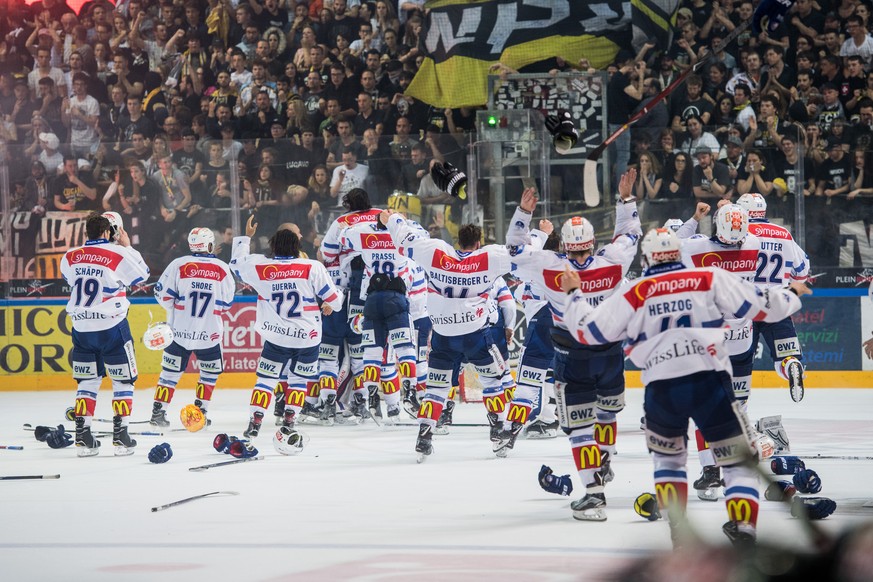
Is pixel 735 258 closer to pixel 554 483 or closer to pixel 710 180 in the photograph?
pixel 554 483

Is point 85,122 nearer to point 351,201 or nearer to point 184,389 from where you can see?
point 184,389

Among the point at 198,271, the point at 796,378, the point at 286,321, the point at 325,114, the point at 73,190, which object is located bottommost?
the point at 796,378

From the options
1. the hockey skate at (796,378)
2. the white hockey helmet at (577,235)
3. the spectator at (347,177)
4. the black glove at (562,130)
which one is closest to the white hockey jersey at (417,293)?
the spectator at (347,177)

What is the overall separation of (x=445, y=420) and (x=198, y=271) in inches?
100

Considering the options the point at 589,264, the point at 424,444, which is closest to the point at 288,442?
the point at 424,444

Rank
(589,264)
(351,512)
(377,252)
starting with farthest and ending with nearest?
1. (377,252)
2. (589,264)
3. (351,512)

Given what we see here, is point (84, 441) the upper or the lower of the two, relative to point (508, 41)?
lower

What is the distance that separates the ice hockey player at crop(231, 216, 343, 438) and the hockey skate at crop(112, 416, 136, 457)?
1.00 meters

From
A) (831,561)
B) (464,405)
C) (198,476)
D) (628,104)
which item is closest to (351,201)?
(464,405)

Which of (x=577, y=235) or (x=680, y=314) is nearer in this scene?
(x=680, y=314)

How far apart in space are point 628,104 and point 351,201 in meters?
5.19

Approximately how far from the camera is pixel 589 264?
20.7ft

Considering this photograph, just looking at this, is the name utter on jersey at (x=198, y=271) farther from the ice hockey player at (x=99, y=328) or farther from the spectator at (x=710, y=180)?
the spectator at (x=710, y=180)

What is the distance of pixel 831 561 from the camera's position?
1870 millimetres
